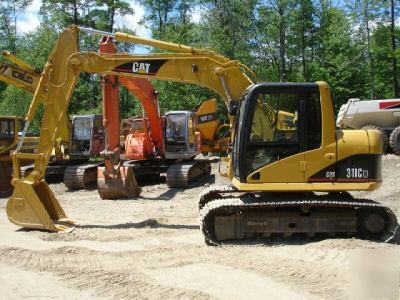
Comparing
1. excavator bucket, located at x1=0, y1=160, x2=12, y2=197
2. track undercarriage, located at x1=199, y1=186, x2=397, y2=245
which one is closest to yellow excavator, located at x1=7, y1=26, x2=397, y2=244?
track undercarriage, located at x1=199, y1=186, x2=397, y2=245

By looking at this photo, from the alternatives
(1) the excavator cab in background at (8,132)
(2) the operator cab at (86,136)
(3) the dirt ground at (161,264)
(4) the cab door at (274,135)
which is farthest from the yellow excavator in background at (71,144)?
(4) the cab door at (274,135)

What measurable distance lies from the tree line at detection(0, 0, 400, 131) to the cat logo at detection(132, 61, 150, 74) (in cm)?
2227

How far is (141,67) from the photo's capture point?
952 cm

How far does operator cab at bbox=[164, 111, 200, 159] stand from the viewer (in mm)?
16156

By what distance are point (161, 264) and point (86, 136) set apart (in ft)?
39.6

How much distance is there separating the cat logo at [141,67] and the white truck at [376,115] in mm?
11595

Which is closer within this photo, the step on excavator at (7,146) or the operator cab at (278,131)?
the operator cab at (278,131)

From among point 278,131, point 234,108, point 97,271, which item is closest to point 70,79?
point 234,108

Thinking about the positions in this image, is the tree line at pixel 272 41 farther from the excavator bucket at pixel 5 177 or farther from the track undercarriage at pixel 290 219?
the track undercarriage at pixel 290 219

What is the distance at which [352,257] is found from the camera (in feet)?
21.1

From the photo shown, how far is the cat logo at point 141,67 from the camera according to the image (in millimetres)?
9516

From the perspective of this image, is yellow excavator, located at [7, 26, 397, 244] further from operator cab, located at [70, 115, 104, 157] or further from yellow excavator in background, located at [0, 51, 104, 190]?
operator cab, located at [70, 115, 104, 157]

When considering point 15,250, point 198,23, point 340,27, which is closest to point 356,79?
point 340,27

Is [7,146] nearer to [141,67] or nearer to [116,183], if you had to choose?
[116,183]
